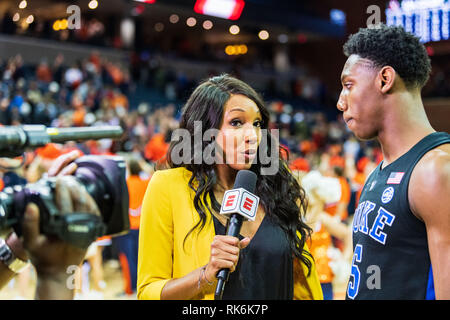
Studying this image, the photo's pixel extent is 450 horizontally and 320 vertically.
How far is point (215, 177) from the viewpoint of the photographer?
5.68ft

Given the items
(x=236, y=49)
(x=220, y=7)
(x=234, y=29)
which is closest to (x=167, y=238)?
(x=220, y=7)

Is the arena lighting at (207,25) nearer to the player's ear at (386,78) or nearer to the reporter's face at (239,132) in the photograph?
the reporter's face at (239,132)

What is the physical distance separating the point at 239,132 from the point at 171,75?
13.7 meters

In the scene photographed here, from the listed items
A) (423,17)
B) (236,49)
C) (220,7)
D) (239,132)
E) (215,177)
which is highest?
(236,49)

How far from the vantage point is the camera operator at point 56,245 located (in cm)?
109

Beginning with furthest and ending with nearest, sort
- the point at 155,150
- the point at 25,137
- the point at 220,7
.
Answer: the point at 220,7 < the point at 155,150 < the point at 25,137

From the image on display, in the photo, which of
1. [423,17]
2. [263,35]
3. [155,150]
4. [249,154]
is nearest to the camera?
[249,154]

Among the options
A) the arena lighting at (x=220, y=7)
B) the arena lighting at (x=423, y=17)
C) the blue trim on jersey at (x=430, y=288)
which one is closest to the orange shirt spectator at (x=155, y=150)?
the arena lighting at (x=423, y=17)

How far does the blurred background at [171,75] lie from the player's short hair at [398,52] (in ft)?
1.99

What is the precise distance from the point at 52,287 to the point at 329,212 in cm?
393

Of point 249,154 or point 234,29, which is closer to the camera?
point 249,154

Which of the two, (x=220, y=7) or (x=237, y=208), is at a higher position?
(x=220, y=7)

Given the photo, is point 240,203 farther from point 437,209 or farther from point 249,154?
point 437,209

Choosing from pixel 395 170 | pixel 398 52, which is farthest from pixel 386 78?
pixel 395 170
